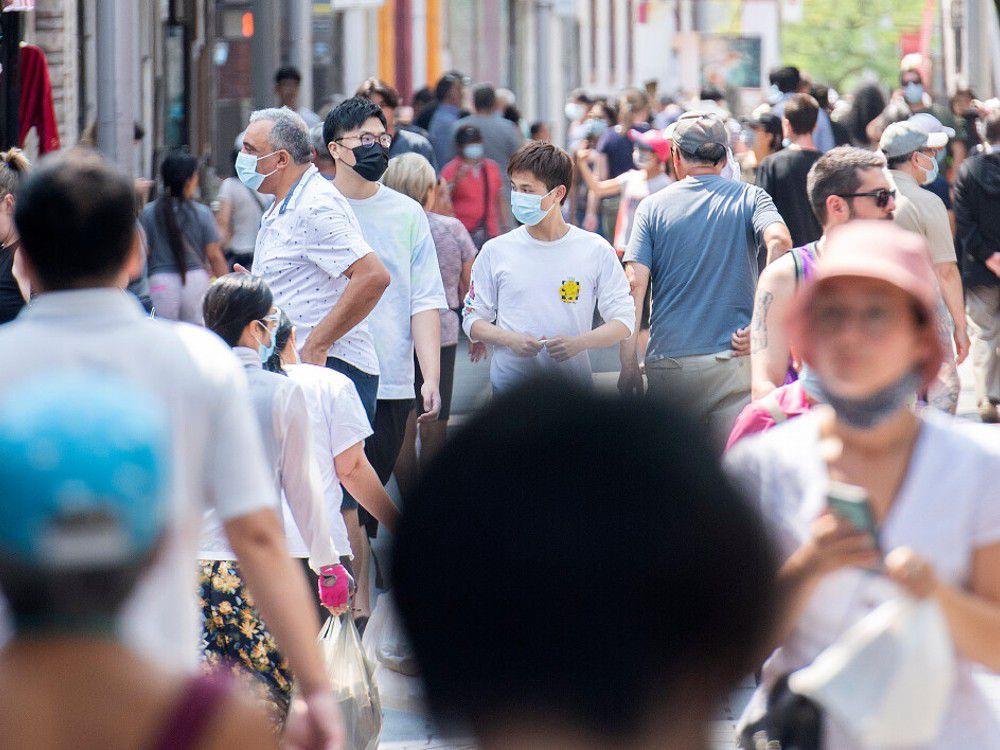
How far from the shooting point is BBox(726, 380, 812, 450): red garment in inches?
140

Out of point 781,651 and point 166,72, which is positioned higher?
point 166,72

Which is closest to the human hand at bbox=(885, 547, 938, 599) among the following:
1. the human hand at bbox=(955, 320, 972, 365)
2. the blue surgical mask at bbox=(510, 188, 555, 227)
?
the blue surgical mask at bbox=(510, 188, 555, 227)

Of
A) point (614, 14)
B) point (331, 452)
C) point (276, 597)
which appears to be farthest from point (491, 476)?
point (614, 14)

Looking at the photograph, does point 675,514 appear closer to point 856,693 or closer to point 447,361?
point 856,693

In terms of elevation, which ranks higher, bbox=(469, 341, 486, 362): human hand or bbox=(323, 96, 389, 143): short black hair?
bbox=(323, 96, 389, 143): short black hair

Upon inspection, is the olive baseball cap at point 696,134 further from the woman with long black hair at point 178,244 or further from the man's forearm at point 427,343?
the woman with long black hair at point 178,244

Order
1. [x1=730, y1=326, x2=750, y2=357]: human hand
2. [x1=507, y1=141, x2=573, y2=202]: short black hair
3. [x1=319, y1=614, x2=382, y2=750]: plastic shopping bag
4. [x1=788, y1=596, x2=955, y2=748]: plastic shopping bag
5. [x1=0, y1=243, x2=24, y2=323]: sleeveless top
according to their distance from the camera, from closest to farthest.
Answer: [x1=788, y1=596, x2=955, y2=748]: plastic shopping bag, [x1=319, y1=614, x2=382, y2=750]: plastic shopping bag, [x1=0, y1=243, x2=24, y2=323]: sleeveless top, [x1=730, y1=326, x2=750, y2=357]: human hand, [x1=507, y1=141, x2=573, y2=202]: short black hair

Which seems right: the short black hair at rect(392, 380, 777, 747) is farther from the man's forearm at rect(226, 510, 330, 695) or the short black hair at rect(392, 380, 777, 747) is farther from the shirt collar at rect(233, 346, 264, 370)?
the shirt collar at rect(233, 346, 264, 370)

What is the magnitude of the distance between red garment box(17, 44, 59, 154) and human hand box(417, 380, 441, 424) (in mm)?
5200

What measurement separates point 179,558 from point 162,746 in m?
1.00

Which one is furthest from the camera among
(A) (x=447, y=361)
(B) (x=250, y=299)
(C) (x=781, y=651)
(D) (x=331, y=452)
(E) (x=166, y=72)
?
(E) (x=166, y=72)

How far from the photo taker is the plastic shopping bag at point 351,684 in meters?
4.96

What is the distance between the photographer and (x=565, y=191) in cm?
720

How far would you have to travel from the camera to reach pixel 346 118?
7.24m
